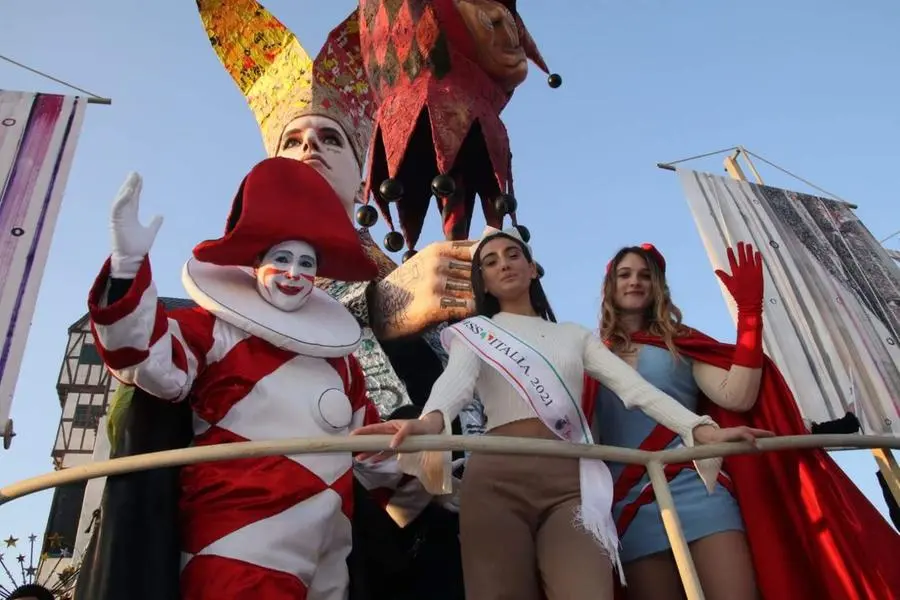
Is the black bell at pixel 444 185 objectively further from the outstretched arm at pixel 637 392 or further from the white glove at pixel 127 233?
the white glove at pixel 127 233

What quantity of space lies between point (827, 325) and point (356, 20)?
155 inches

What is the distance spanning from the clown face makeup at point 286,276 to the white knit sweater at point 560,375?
558 mm

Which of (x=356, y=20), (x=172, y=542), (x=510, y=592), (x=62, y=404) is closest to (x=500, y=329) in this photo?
(x=510, y=592)

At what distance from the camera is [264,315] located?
2604 mm

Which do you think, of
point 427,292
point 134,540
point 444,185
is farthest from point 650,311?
point 444,185

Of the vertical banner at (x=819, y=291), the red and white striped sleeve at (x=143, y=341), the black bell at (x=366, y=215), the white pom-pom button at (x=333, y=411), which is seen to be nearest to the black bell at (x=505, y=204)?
the black bell at (x=366, y=215)

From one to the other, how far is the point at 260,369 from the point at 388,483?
1.84 feet

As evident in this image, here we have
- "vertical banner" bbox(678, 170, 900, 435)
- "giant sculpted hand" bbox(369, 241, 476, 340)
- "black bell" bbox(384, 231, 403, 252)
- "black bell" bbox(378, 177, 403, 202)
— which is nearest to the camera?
"giant sculpted hand" bbox(369, 241, 476, 340)

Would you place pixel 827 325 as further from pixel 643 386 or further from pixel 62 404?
pixel 62 404

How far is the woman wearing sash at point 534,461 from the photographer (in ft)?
6.64

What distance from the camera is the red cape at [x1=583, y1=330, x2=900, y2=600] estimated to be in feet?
7.19

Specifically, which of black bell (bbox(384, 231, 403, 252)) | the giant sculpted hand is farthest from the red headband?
black bell (bbox(384, 231, 403, 252))

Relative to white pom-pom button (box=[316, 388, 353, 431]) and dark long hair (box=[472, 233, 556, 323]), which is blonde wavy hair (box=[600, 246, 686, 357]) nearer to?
dark long hair (box=[472, 233, 556, 323])

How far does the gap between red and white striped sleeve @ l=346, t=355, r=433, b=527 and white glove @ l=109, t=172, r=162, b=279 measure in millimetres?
822
